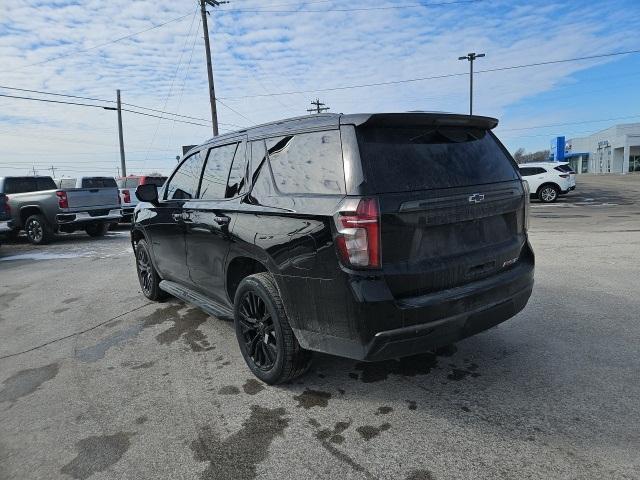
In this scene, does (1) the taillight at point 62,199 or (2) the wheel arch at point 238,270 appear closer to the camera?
(2) the wheel arch at point 238,270

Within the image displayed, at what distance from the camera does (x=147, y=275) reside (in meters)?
5.79

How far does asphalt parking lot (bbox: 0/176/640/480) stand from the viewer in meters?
2.46

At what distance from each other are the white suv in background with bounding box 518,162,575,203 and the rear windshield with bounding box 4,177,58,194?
718 inches

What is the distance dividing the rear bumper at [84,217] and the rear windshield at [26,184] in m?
2.10

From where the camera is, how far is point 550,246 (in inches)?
342

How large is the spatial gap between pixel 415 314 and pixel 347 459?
0.87m

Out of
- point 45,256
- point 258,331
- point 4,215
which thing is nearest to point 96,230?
point 4,215

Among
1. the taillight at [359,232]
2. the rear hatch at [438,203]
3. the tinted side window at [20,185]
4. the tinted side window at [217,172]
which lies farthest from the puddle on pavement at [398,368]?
the tinted side window at [20,185]

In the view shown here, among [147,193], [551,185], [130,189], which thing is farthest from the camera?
[551,185]

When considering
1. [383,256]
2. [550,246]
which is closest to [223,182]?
[383,256]

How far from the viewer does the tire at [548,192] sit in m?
20.3

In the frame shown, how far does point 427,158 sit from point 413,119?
0.85 ft

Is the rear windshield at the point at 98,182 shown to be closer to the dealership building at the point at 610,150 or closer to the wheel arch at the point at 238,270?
the wheel arch at the point at 238,270

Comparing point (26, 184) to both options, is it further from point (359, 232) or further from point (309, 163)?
point (359, 232)
